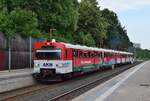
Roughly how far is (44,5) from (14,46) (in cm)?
1886

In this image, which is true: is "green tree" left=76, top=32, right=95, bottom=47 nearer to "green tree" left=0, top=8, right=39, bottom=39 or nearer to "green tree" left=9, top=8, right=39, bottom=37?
"green tree" left=0, top=8, right=39, bottom=39

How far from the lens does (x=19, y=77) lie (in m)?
24.1

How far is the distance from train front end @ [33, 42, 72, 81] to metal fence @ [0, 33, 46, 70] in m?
9.30

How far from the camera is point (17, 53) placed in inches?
1590

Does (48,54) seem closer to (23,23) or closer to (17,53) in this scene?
(17,53)

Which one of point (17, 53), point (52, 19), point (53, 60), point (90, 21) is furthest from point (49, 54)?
point (90, 21)

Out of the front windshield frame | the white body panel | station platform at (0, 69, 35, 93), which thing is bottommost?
station platform at (0, 69, 35, 93)

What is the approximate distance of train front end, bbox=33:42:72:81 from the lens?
90.7 feet

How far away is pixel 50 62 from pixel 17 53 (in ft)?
43.3

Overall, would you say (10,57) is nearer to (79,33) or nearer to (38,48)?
(38,48)

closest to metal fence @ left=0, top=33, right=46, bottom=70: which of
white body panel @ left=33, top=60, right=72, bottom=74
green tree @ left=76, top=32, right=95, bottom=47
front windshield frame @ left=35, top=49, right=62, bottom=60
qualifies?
front windshield frame @ left=35, top=49, right=62, bottom=60

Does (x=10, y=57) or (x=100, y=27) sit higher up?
(x=100, y=27)

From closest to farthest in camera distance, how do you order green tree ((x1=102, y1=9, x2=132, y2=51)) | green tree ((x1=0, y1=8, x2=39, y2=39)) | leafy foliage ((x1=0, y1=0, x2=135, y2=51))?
green tree ((x1=0, y1=8, x2=39, y2=39)) < leafy foliage ((x1=0, y1=0, x2=135, y2=51)) < green tree ((x1=102, y1=9, x2=132, y2=51))

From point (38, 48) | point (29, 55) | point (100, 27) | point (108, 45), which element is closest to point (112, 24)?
point (108, 45)
